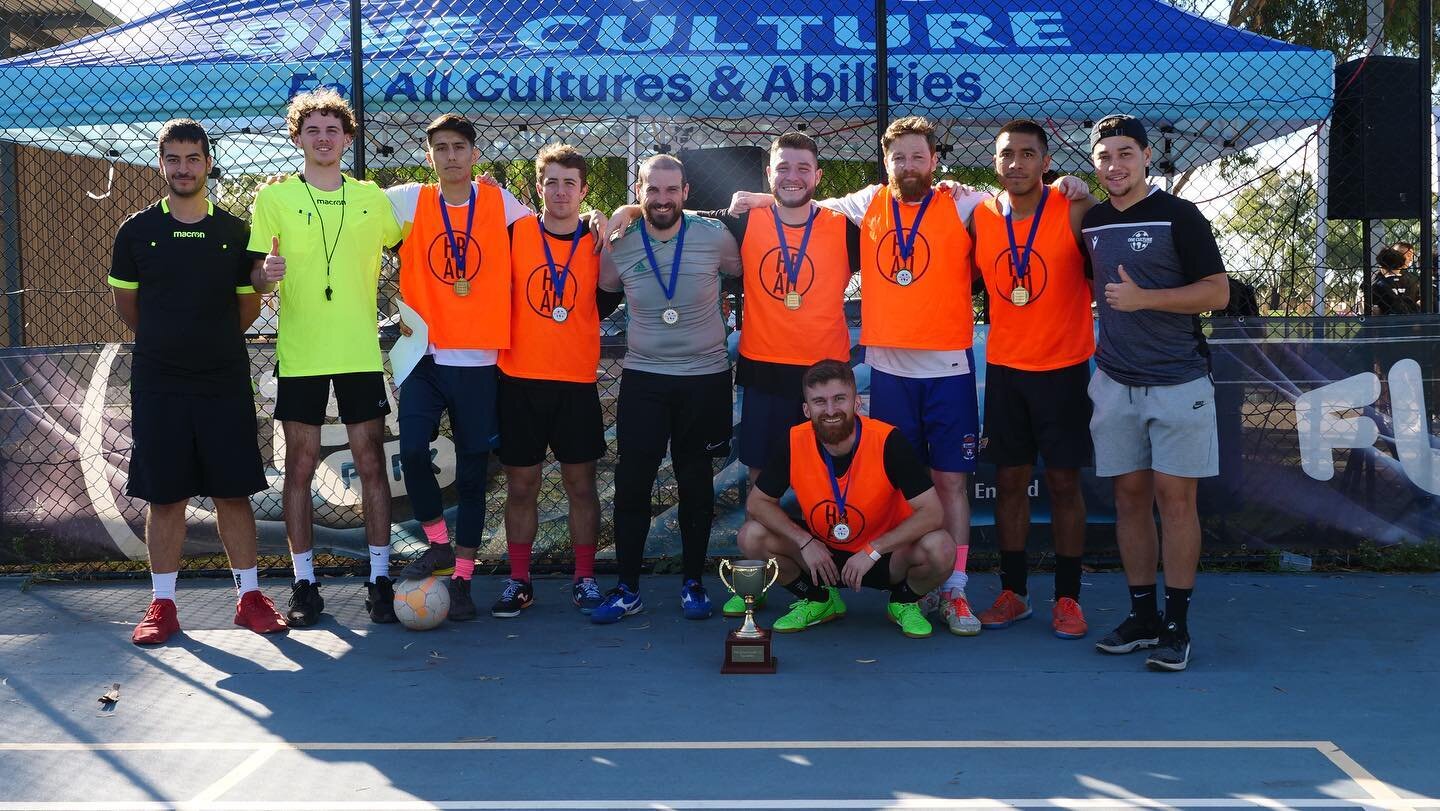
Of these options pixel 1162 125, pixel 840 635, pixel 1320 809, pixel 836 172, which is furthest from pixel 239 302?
pixel 836 172

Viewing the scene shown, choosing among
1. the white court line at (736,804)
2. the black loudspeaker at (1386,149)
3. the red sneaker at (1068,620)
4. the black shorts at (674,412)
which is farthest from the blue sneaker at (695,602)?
the black loudspeaker at (1386,149)

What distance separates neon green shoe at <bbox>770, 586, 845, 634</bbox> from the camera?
517 centimetres

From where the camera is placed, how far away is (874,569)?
5082 mm

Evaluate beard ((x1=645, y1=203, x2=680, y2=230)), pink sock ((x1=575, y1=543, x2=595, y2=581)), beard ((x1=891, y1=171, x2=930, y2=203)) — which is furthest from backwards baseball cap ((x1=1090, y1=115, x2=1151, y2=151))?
pink sock ((x1=575, y1=543, x2=595, y2=581))

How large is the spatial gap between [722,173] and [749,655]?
266 cm

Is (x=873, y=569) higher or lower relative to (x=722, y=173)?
lower

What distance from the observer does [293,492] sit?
5.38 meters

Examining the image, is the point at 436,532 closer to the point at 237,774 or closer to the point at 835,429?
the point at 835,429

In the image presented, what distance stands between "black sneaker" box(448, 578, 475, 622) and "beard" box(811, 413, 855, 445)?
5.70ft

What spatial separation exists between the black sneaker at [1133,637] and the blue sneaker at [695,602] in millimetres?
1624

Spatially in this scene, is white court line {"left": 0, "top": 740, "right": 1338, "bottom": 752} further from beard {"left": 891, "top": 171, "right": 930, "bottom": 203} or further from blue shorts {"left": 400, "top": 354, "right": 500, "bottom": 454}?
beard {"left": 891, "top": 171, "right": 930, "bottom": 203}

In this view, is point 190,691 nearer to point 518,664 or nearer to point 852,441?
point 518,664

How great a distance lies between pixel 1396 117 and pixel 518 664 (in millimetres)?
5098

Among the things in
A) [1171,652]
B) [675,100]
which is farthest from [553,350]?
[1171,652]
